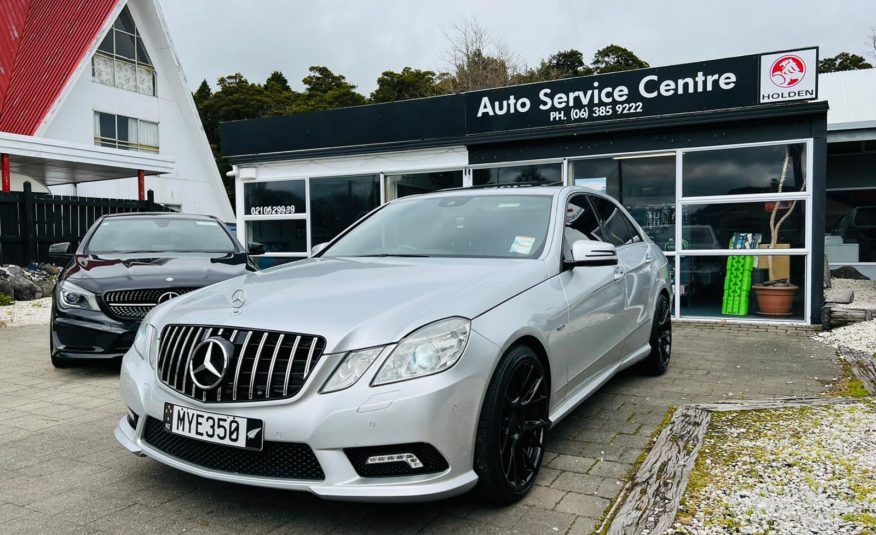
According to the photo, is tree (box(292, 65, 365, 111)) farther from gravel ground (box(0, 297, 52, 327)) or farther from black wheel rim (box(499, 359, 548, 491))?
black wheel rim (box(499, 359, 548, 491))

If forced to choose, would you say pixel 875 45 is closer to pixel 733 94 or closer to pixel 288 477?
pixel 733 94

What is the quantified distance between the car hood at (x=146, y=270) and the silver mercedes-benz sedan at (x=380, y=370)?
2.60m

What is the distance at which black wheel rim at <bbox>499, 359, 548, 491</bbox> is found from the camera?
3014mm

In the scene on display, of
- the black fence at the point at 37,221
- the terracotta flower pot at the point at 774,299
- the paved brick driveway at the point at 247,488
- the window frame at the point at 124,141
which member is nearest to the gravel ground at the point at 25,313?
the black fence at the point at 37,221

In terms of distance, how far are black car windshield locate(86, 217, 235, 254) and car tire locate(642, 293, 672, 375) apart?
4.66 metres

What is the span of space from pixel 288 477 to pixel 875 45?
133 ft

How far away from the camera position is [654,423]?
4.38 meters

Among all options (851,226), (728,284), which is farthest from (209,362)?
(851,226)

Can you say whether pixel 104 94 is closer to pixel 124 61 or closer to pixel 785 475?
pixel 124 61

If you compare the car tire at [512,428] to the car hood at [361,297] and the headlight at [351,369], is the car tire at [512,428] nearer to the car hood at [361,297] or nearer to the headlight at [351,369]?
the car hood at [361,297]

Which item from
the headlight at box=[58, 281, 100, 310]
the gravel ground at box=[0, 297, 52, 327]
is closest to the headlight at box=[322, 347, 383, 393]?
the headlight at box=[58, 281, 100, 310]

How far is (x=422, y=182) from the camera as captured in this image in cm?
1136

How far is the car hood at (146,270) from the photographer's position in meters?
6.07

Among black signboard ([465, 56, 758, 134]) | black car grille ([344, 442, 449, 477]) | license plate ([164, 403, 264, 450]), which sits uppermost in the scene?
black signboard ([465, 56, 758, 134])
